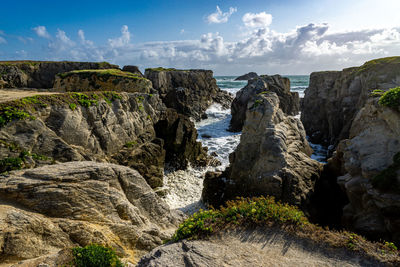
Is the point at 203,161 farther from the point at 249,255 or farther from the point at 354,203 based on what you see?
the point at 249,255

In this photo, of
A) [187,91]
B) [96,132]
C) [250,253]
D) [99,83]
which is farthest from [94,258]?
[187,91]

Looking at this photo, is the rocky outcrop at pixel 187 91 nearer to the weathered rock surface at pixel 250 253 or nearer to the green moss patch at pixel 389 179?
the green moss patch at pixel 389 179

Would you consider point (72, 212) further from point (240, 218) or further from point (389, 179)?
point (389, 179)

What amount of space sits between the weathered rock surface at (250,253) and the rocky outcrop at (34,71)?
54.2 metres

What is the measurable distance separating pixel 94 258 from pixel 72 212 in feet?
9.03

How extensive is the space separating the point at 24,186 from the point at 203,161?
64.5 ft

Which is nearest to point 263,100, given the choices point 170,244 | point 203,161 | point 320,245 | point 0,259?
point 203,161

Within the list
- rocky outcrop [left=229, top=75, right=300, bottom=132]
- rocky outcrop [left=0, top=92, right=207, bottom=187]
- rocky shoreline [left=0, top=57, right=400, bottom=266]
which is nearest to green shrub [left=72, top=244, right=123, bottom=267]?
rocky shoreline [left=0, top=57, right=400, bottom=266]

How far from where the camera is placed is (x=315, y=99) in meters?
42.0

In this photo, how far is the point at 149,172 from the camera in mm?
20000

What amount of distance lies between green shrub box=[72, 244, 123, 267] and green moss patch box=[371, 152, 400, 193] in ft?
39.8

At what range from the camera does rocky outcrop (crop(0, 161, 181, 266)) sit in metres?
6.91

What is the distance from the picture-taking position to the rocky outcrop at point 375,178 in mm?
10320

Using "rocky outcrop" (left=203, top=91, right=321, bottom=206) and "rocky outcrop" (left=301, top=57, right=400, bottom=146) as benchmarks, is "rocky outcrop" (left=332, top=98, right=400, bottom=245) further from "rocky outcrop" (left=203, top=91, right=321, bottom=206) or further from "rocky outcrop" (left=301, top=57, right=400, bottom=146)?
"rocky outcrop" (left=301, top=57, right=400, bottom=146)
